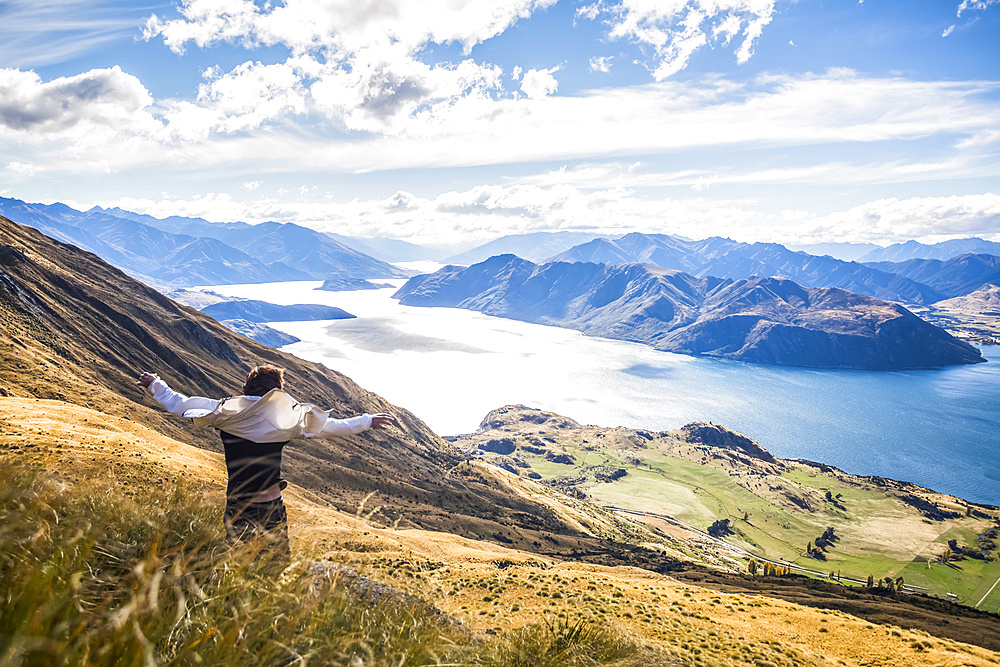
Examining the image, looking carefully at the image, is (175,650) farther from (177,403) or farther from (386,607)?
(177,403)

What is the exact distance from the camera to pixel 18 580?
3066mm

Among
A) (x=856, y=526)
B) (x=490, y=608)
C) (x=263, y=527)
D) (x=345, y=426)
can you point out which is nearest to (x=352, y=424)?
(x=345, y=426)

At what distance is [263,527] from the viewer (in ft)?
19.2

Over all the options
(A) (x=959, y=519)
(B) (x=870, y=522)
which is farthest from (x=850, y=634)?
(A) (x=959, y=519)

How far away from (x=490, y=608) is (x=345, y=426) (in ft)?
57.4

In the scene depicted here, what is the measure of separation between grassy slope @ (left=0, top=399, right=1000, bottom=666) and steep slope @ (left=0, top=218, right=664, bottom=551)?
77.4 ft

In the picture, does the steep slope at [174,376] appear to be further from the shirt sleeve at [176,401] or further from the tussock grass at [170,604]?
the tussock grass at [170,604]

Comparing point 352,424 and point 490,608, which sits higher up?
point 352,424

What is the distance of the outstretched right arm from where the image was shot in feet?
22.5

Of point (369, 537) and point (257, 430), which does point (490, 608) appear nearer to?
point (369, 537)

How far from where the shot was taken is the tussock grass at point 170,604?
2.78 metres

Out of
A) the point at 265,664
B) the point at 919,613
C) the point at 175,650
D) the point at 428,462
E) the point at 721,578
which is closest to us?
the point at 175,650

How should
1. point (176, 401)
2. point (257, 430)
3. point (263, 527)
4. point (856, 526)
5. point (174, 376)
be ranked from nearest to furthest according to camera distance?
point (263, 527) → point (257, 430) → point (176, 401) → point (174, 376) → point (856, 526)

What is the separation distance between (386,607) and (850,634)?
31765 mm
